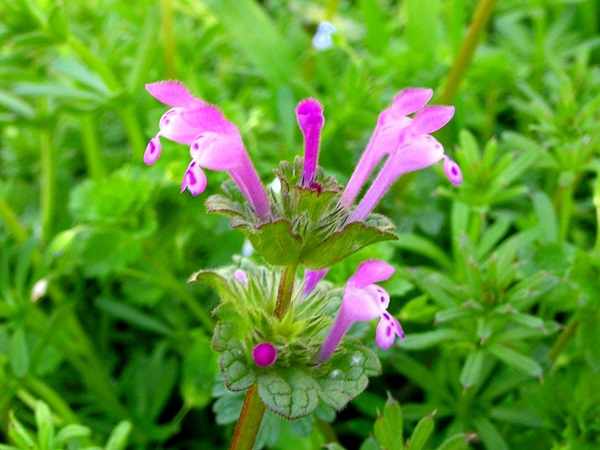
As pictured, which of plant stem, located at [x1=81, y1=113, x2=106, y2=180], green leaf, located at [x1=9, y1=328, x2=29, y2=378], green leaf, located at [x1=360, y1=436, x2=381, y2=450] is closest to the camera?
green leaf, located at [x1=360, y1=436, x2=381, y2=450]

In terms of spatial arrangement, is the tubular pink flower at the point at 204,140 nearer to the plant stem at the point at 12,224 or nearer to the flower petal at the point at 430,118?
the flower petal at the point at 430,118

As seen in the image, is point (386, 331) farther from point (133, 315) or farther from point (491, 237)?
point (133, 315)

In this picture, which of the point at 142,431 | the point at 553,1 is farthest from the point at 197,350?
the point at 553,1

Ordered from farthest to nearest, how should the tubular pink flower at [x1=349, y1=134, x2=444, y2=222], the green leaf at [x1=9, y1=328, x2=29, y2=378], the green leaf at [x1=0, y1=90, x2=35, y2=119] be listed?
the green leaf at [x1=0, y1=90, x2=35, y2=119]
the green leaf at [x1=9, y1=328, x2=29, y2=378]
the tubular pink flower at [x1=349, y1=134, x2=444, y2=222]

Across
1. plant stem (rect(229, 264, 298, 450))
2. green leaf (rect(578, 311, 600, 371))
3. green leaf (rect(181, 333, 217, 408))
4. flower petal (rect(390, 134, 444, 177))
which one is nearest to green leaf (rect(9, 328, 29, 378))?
green leaf (rect(181, 333, 217, 408))

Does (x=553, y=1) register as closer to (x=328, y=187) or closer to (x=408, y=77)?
(x=408, y=77)

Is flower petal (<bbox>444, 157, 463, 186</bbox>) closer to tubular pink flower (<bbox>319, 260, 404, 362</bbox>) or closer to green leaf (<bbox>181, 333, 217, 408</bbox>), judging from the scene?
tubular pink flower (<bbox>319, 260, 404, 362</bbox>)

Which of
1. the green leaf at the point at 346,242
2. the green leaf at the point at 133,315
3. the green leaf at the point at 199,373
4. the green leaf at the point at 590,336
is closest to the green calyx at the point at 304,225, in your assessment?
the green leaf at the point at 346,242
